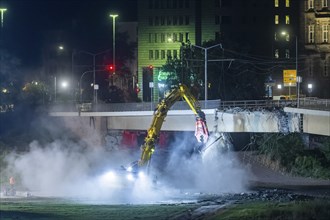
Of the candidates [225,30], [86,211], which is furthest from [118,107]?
[225,30]

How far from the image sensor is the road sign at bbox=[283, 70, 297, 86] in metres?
125

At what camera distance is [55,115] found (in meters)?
98.4

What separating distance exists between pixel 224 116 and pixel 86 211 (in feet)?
122

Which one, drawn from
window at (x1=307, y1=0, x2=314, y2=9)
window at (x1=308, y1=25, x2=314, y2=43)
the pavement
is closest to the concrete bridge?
the pavement

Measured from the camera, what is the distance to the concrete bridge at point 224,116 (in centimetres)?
7138

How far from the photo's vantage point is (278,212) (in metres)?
39.3

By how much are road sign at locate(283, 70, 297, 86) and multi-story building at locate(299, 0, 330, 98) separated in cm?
272

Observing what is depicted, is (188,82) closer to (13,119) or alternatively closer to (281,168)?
(13,119)

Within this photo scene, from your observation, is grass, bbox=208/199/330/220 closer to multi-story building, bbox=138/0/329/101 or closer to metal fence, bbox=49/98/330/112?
metal fence, bbox=49/98/330/112

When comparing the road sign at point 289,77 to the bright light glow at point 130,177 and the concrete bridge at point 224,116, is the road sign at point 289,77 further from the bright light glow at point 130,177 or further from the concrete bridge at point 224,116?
the bright light glow at point 130,177

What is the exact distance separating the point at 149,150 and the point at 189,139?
130 ft

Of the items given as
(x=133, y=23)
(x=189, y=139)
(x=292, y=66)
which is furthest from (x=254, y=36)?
(x=189, y=139)

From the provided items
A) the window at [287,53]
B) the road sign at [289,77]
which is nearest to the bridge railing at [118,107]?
the road sign at [289,77]

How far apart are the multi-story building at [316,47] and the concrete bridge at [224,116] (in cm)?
4195
